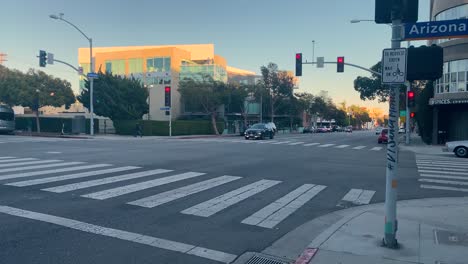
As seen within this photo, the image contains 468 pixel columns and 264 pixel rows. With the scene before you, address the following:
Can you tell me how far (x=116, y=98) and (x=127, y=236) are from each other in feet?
140

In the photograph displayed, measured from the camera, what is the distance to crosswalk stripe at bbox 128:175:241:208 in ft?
26.8

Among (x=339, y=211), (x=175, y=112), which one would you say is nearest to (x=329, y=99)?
(x=175, y=112)

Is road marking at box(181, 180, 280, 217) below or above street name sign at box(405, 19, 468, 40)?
below

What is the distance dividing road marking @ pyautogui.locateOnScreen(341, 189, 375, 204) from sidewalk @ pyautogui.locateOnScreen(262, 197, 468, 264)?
2.81ft

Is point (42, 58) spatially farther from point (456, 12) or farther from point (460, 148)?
point (456, 12)

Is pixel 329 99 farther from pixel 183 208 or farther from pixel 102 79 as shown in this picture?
pixel 183 208

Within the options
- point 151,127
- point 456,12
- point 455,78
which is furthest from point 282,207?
point 151,127

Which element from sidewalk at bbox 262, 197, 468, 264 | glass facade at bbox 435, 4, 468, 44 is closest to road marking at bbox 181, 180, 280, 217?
sidewalk at bbox 262, 197, 468, 264

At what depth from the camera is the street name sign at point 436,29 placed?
587 cm

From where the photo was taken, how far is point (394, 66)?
5.42 meters

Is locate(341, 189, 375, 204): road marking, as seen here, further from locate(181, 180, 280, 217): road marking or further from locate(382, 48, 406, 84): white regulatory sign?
locate(382, 48, 406, 84): white regulatory sign

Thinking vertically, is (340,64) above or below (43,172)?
above

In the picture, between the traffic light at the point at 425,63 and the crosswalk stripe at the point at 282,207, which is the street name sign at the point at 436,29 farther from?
the crosswalk stripe at the point at 282,207

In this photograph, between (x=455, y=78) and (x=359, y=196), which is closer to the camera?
(x=359, y=196)
